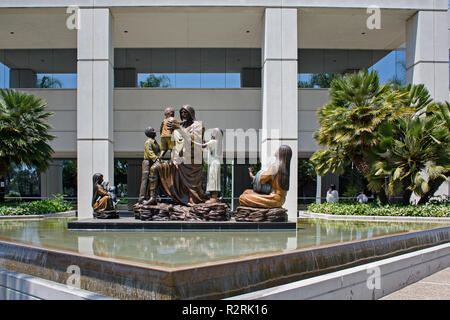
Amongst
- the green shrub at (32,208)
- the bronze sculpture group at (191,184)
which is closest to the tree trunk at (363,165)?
the bronze sculpture group at (191,184)

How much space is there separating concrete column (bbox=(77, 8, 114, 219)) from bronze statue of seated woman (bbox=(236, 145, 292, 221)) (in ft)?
25.3

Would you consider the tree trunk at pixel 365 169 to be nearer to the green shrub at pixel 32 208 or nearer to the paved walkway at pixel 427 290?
the paved walkway at pixel 427 290

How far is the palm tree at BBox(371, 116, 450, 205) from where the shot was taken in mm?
12835

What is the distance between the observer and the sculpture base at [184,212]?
31.1ft

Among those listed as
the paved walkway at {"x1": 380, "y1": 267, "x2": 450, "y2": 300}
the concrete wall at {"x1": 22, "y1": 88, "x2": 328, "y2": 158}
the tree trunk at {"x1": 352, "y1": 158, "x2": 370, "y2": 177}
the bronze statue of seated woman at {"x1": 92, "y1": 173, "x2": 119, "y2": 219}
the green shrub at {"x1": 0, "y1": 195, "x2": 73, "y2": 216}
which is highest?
the concrete wall at {"x1": 22, "y1": 88, "x2": 328, "y2": 158}

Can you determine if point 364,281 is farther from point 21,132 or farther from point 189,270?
point 21,132

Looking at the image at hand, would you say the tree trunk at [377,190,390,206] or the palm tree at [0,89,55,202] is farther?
the tree trunk at [377,190,390,206]

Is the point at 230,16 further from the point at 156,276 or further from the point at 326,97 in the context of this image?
the point at 156,276

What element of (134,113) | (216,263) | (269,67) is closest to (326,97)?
(269,67)

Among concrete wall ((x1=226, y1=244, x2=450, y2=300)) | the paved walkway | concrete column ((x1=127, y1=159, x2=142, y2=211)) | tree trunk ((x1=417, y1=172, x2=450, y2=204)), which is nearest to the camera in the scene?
concrete wall ((x1=226, y1=244, x2=450, y2=300))

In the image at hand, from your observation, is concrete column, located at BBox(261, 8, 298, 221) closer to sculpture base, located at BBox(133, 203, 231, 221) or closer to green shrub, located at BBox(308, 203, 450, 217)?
green shrub, located at BBox(308, 203, 450, 217)

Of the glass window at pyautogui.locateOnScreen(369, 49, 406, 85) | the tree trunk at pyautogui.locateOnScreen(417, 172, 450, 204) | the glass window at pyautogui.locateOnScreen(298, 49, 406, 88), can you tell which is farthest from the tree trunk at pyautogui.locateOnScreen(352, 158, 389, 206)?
the glass window at pyautogui.locateOnScreen(369, 49, 406, 85)

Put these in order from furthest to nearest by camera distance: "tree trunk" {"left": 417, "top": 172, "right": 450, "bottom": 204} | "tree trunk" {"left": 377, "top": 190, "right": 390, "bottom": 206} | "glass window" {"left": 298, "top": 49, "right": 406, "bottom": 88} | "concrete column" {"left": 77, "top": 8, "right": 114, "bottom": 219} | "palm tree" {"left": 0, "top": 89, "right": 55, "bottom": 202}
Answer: "glass window" {"left": 298, "top": 49, "right": 406, "bottom": 88} < "concrete column" {"left": 77, "top": 8, "right": 114, "bottom": 219} < "tree trunk" {"left": 377, "top": 190, "right": 390, "bottom": 206} < "palm tree" {"left": 0, "top": 89, "right": 55, "bottom": 202} < "tree trunk" {"left": 417, "top": 172, "right": 450, "bottom": 204}

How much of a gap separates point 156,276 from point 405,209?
1151cm
